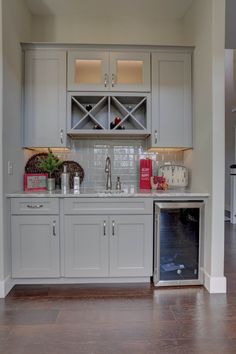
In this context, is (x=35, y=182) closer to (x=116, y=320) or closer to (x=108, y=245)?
(x=108, y=245)

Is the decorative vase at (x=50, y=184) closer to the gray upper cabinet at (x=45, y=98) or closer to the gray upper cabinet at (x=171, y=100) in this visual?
the gray upper cabinet at (x=45, y=98)

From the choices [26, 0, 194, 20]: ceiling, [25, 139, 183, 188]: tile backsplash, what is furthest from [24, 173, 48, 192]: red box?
[26, 0, 194, 20]: ceiling

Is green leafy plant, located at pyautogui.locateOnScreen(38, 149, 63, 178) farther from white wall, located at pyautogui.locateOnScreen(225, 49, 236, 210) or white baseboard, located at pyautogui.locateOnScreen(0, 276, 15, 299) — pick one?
white wall, located at pyautogui.locateOnScreen(225, 49, 236, 210)

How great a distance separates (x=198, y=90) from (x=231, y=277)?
211 centimetres

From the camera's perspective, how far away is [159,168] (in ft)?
11.8

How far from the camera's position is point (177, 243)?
291cm

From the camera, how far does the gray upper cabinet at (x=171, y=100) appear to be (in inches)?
126

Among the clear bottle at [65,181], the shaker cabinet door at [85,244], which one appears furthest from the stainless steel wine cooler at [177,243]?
the clear bottle at [65,181]

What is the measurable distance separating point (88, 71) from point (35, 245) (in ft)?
6.60

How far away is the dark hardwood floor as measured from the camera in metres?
1.93

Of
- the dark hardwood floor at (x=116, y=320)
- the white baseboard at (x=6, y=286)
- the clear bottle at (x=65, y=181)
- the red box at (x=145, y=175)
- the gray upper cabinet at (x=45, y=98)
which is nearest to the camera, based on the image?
the dark hardwood floor at (x=116, y=320)

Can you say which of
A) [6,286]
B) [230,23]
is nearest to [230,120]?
[230,23]

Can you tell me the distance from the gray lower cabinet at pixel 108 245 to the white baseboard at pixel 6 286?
0.56 meters

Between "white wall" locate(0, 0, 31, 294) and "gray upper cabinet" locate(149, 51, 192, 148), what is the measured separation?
1.49 metres
